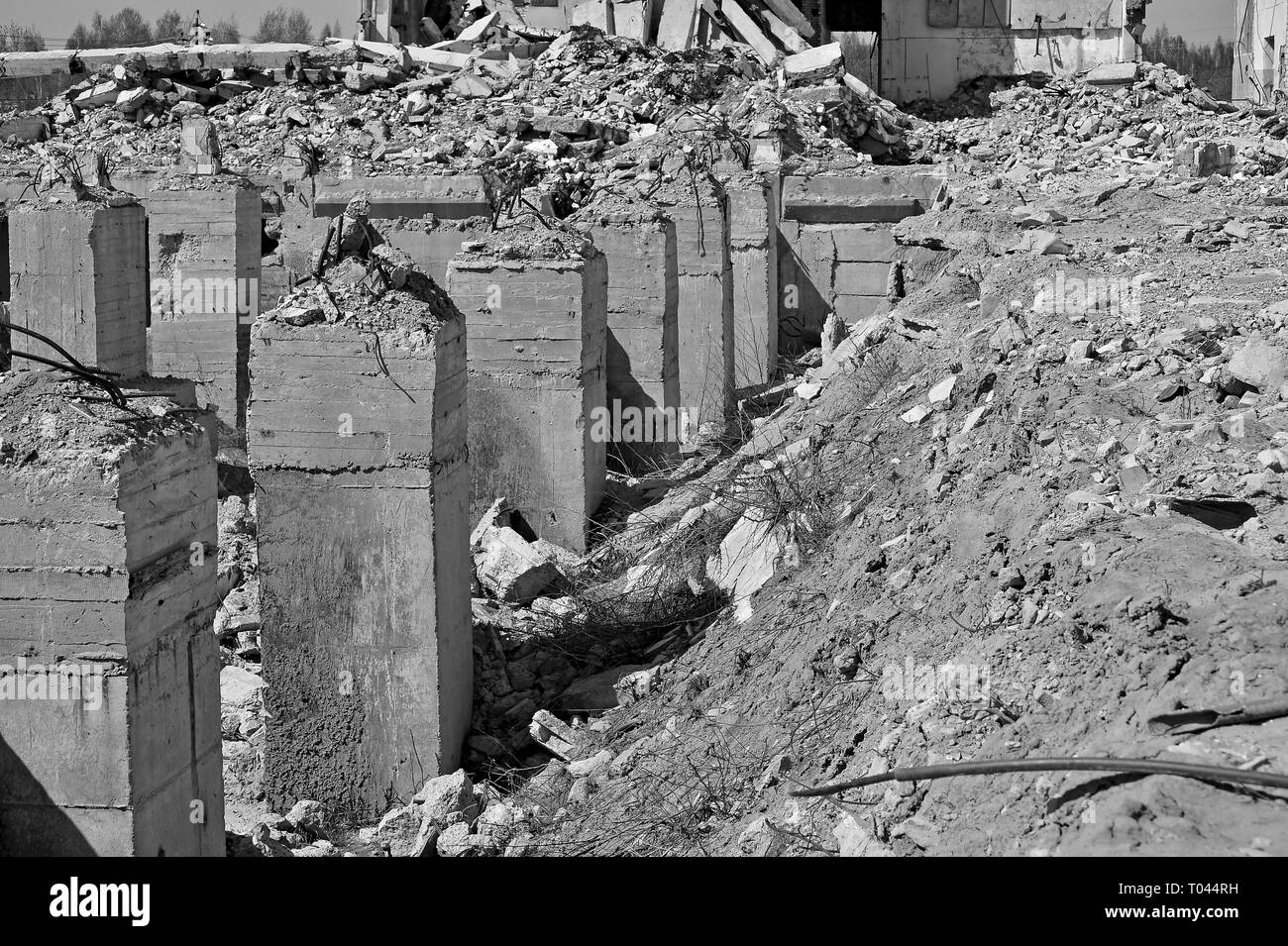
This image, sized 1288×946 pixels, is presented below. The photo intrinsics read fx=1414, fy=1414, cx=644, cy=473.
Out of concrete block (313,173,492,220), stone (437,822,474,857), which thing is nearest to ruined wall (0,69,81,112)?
concrete block (313,173,492,220)

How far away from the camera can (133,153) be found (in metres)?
19.5

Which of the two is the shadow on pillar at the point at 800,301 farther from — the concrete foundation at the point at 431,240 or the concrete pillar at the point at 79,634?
the concrete pillar at the point at 79,634

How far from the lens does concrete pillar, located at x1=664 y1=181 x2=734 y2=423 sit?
11969 millimetres

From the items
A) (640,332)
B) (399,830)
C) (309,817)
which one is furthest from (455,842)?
(640,332)

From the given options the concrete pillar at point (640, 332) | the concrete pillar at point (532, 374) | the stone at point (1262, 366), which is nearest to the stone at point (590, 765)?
the concrete pillar at point (532, 374)

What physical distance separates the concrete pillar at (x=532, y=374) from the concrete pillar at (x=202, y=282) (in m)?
3.74

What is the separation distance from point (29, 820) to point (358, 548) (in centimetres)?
207

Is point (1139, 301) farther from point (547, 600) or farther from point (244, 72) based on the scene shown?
point (244, 72)

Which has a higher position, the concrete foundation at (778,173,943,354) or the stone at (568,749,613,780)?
the concrete foundation at (778,173,943,354)

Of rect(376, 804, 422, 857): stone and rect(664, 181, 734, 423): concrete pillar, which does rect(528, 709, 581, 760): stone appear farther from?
rect(664, 181, 734, 423): concrete pillar

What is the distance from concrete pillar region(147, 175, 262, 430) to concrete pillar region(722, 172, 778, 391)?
446 centimetres

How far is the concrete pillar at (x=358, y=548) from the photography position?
6199 mm

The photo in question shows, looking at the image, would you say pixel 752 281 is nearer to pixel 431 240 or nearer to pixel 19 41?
pixel 431 240
